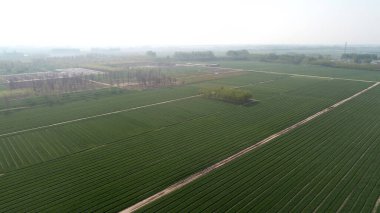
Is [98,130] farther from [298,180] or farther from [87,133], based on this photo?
[298,180]

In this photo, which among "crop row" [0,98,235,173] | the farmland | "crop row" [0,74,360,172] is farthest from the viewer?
Result: "crop row" [0,74,360,172]

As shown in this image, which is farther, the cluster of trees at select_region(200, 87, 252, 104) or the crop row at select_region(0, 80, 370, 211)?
the cluster of trees at select_region(200, 87, 252, 104)

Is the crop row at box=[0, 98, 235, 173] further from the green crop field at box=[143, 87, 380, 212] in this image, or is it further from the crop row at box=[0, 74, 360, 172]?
the green crop field at box=[143, 87, 380, 212]

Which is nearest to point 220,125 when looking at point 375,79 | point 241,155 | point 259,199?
point 241,155

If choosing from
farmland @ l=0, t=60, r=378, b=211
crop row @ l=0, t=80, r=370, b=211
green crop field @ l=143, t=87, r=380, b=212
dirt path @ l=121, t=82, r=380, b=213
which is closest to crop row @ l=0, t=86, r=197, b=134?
farmland @ l=0, t=60, r=378, b=211

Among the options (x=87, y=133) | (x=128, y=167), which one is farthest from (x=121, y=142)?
(x=128, y=167)

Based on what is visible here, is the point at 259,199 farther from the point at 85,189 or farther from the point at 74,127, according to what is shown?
the point at 74,127
